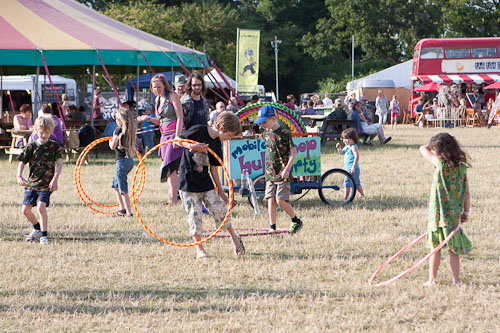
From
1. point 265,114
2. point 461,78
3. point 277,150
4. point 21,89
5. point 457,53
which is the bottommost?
point 277,150

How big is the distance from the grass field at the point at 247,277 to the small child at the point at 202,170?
0.38 m

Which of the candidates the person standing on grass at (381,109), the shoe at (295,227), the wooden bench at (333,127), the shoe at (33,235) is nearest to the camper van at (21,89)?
the person standing on grass at (381,109)

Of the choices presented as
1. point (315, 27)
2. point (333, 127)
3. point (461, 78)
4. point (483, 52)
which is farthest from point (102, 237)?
point (315, 27)

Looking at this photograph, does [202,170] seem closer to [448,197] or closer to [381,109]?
[448,197]

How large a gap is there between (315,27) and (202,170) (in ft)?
200

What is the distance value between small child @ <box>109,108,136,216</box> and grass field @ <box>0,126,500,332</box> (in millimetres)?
358

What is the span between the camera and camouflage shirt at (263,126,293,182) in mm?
7656

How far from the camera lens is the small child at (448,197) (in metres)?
5.52

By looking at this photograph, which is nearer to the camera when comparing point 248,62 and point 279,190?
point 279,190

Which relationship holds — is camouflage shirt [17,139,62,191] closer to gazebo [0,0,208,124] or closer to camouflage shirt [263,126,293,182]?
camouflage shirt [263,126,293,182]

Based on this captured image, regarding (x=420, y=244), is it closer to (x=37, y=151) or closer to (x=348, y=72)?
(x=37, y=151)

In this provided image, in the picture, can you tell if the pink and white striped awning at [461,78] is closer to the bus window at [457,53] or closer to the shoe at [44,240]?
the bus window at [457,53]

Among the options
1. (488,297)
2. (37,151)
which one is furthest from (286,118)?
(488,297)

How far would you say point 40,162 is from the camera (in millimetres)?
7520
